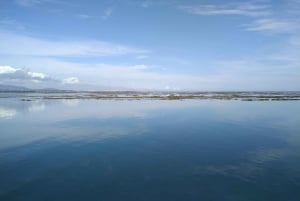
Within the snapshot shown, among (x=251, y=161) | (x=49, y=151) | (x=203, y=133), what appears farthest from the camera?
(x=203, y=133)

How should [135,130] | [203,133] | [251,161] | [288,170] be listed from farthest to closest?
[135,130] → [203,133] → [251,161] → [288,170]

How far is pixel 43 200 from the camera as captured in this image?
456 inches

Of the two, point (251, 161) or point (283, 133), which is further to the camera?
point (283, 133)

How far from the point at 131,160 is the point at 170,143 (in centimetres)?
547

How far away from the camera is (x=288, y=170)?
50.0 ft

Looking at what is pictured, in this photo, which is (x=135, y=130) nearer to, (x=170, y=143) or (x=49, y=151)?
(x=170, y=143)

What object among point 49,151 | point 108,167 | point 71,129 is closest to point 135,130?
point 71,129

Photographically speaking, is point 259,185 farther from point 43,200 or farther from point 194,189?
point 43,200

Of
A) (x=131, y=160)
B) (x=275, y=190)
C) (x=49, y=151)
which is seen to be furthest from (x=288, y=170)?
(x=49, y=151)

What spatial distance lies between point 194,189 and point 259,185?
3.09 m

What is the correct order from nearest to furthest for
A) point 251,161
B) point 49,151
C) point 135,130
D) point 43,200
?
point 43,200
point 251,161
point 49,151
point 135,130

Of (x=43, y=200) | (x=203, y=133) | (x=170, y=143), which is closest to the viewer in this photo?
(x=43, y=200)

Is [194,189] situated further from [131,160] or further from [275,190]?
[131,160]

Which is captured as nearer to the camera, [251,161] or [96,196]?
[96,196]
